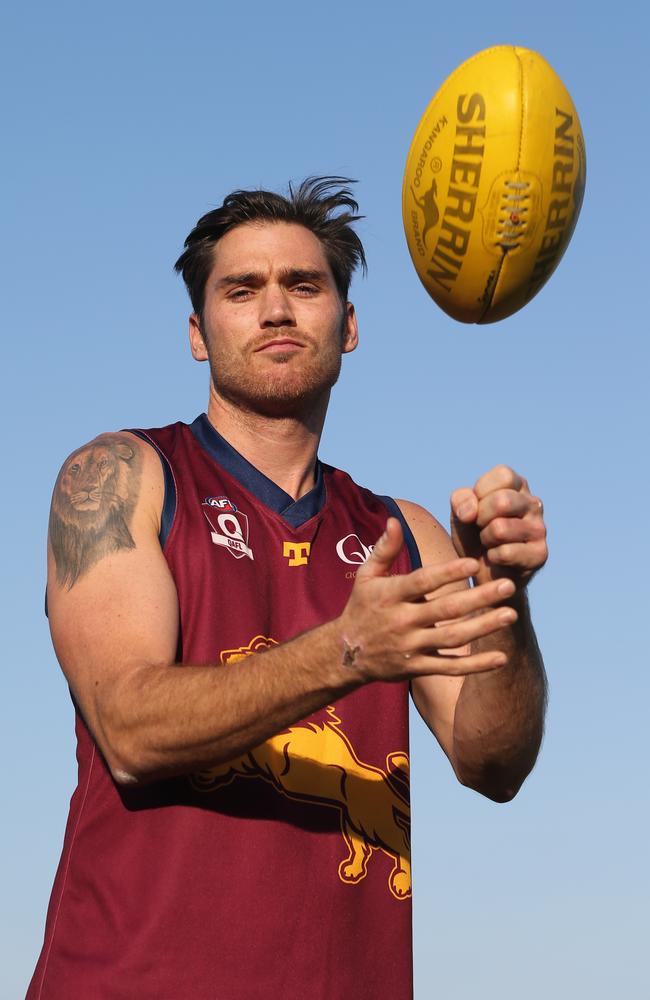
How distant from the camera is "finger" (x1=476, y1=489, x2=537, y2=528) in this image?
4340 mm

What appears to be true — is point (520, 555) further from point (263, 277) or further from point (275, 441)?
point (263, 277)

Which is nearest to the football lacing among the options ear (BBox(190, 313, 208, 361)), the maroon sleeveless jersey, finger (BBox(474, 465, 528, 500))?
finger (BBox(474, 465, 528, 500))

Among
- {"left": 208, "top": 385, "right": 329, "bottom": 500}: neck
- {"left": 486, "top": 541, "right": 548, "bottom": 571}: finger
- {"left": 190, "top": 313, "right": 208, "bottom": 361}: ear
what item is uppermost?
{"left": 190, "top": 313, "right": 208, "bottom": 361}: ear

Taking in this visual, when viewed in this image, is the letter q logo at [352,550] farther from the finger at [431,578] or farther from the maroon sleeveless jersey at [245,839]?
the finger at [431,578]

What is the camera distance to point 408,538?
20.0 ft

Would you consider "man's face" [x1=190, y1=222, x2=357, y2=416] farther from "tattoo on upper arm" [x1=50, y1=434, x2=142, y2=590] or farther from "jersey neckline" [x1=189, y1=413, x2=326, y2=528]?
"tattoo on upper arm" [x1=50, y1=434, x2=142, y2=590]

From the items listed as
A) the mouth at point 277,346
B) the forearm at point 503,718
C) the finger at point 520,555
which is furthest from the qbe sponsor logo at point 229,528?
the finger at point 520,555

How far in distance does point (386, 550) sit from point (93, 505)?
164 centimetres

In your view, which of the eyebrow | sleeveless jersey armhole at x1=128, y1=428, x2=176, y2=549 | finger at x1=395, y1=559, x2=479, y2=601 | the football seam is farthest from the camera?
the eyebrow

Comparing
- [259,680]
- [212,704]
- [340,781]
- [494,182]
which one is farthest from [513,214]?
[340,781]

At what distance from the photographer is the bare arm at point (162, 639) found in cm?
394

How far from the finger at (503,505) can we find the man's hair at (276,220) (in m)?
2.34

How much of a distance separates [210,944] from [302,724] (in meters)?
0.88

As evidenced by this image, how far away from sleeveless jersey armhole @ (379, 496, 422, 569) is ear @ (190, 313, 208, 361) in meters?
1.03
